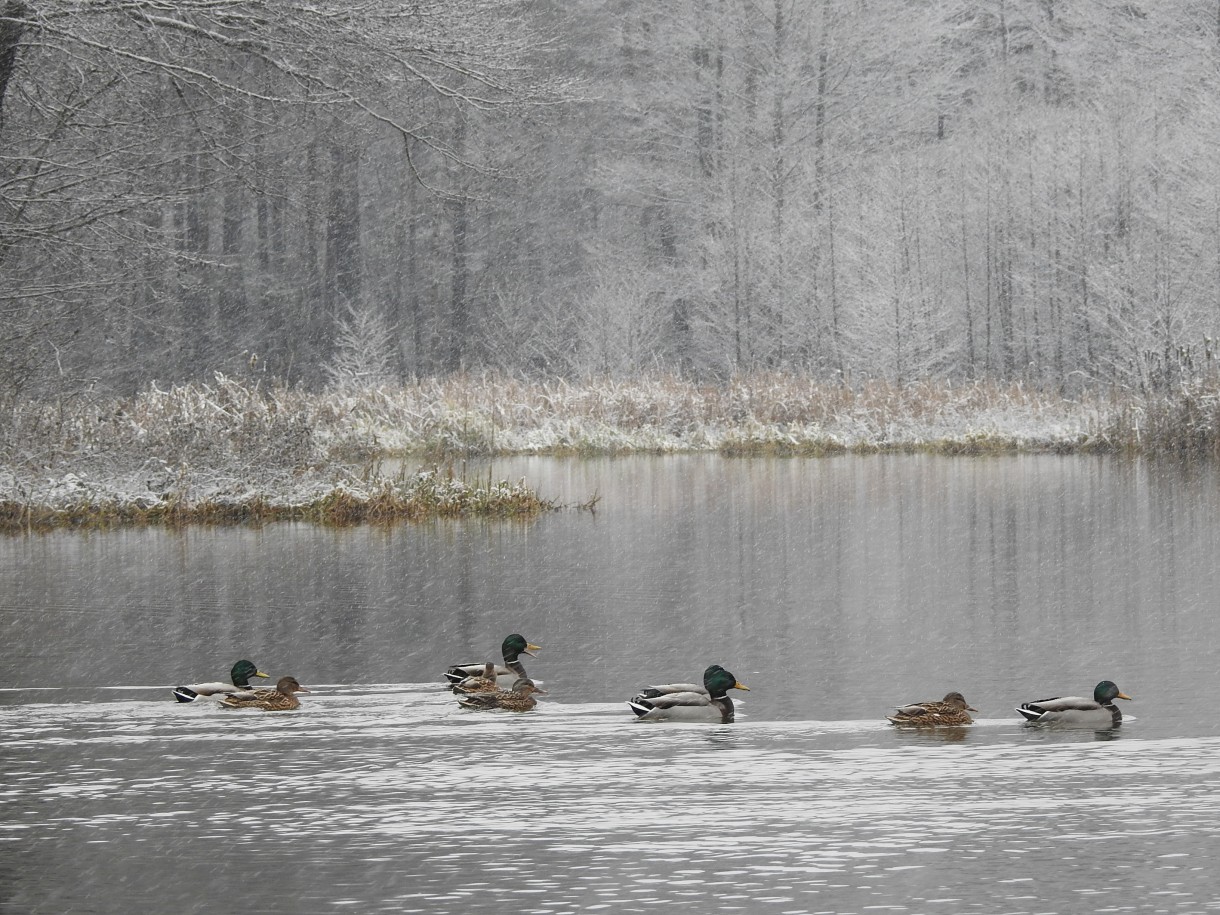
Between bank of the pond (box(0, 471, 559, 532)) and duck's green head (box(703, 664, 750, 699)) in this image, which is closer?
duck's green head (box(703, 664, 750, 699))

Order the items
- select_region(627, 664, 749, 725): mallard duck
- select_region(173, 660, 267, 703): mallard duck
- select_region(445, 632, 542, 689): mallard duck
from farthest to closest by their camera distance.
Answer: select_region(445, 632, 542, 689): mallard duck
select_region(173, 660, 267, 703): mallard duck
select_region(627, 664, 749, 725): mallard duck

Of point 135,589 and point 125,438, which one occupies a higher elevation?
point 125,438

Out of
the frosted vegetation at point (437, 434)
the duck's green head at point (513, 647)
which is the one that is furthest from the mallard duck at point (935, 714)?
the frosted vegetation at point (437, 434)

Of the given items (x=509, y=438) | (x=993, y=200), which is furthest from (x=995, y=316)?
(x=509, y=438)

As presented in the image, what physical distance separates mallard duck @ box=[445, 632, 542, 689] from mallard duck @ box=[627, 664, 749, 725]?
0.87 m

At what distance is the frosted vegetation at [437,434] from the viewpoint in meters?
20.8

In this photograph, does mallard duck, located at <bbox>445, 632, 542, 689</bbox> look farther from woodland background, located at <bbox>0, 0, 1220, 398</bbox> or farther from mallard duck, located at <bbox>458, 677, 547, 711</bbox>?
woodland background, located at <bbox>0, 0, 1220, 398</bbox>

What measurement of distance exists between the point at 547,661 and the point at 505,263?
132 feet

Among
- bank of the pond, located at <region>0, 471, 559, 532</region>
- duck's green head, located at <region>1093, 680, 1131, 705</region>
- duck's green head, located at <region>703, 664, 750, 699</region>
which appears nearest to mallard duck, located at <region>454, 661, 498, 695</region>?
→ duck's green head, located at <region>703, 664, 750, 699</region>

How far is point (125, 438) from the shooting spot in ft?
69.1

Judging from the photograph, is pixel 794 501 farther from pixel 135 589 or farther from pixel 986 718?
pixel 986 718

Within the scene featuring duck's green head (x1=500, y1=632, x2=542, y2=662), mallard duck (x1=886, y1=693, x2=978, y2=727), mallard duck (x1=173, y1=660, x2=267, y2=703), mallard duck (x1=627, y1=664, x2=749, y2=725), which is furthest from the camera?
duck's green head (x1=500, y1=632, x2=542, y2=662)

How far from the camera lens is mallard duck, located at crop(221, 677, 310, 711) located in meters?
9.92

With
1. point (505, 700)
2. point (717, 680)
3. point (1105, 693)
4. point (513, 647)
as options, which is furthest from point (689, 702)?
point (1105, 693)
